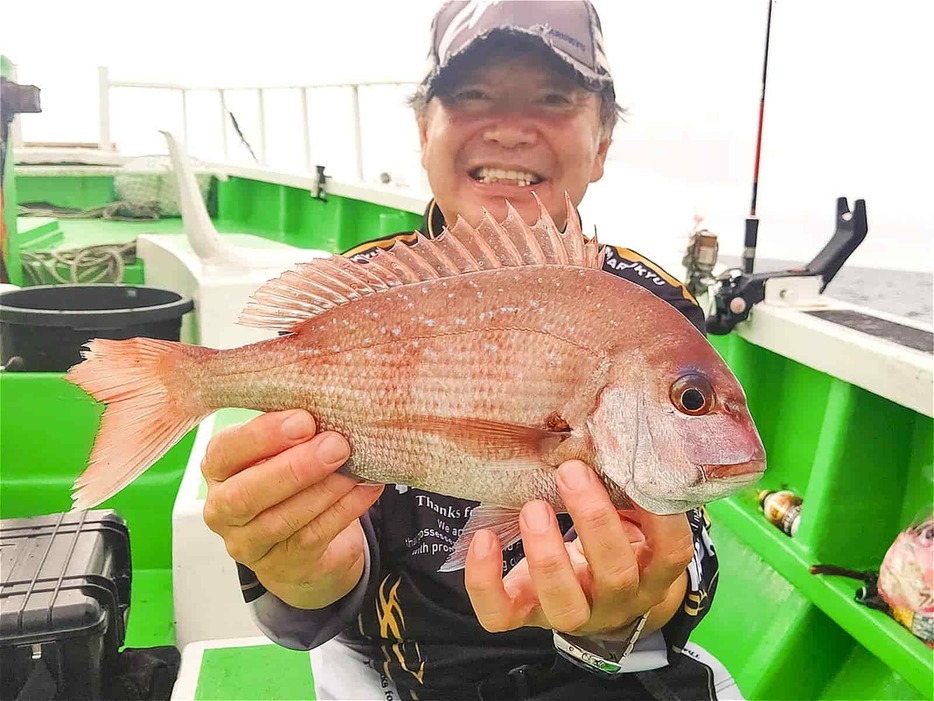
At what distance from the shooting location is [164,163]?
4.81 metres

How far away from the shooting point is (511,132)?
1205 millimetres

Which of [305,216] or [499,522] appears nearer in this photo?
[499,522]

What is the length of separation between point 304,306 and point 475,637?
0.67 meters

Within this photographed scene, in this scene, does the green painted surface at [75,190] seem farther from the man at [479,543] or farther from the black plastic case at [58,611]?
the man at [479,543]

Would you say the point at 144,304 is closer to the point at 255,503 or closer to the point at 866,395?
the point at 255,503

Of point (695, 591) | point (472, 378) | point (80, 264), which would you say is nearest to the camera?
point (472, 378)

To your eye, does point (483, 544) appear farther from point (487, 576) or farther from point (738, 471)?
point (738, 471)

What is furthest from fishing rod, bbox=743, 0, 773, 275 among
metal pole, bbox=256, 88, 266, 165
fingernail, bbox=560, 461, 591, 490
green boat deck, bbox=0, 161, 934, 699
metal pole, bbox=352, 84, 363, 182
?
metal pole, bbox=256, 88, 266, 165

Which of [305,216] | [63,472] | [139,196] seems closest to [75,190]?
[139,196]

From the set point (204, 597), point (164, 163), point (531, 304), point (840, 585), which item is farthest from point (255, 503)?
point (164, 163)

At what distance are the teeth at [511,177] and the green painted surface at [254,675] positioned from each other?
1.00 meters

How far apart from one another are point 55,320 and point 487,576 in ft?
3.82

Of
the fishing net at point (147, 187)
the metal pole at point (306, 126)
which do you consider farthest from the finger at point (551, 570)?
the fishing net at point (147, 187)

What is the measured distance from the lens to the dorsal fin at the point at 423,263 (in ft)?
2.42
